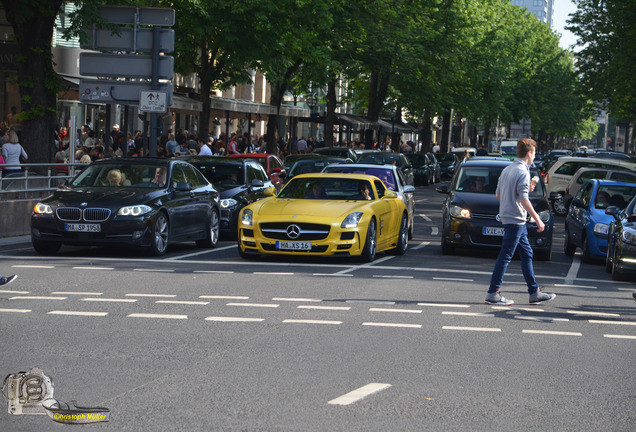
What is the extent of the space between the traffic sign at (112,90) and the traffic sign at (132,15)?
1.30 metres

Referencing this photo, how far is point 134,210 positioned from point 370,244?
345 centimetres

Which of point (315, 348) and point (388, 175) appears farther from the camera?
point (388, 175)

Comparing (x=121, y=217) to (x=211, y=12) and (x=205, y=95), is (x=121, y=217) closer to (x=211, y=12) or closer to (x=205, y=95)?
(x=211, y=12)

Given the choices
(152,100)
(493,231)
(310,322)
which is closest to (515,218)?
(310,322)

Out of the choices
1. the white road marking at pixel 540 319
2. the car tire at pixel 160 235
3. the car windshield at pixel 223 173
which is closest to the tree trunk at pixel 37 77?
the car windshield at pixel 223 173

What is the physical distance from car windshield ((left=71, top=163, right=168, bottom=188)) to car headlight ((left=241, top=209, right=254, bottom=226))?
187 centimetres

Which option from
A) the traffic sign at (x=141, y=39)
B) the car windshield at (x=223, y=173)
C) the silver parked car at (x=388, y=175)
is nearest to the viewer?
the silver parked car at (x=388, y=175)

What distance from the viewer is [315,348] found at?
8633 millimetres

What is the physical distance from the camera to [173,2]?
30469mm

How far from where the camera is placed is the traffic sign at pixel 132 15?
23.7 metres

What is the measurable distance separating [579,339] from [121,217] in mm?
8295

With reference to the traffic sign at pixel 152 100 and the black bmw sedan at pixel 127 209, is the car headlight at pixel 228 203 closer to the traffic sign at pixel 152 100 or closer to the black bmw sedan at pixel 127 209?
the black bmw sedan at pixel 127 209

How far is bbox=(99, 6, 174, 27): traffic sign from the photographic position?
23.7 metres

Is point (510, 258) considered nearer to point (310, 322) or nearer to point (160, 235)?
point (310, 322)
